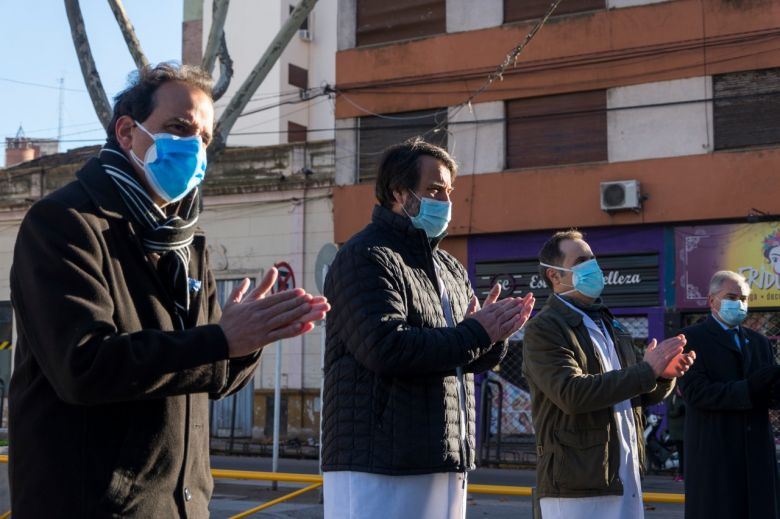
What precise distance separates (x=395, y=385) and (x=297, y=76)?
1570 inches

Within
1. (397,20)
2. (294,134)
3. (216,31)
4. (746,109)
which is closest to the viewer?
(216,31)

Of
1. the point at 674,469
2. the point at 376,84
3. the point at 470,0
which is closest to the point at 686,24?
the point at 470,0

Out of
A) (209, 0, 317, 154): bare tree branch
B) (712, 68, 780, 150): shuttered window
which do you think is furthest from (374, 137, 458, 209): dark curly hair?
(712, 68, 780, 150): shuttered window

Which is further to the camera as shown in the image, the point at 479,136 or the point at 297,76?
the point at 297,76

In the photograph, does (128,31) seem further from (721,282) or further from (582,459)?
(582,459)

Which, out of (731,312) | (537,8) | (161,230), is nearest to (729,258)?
(537,8)

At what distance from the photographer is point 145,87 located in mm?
3348

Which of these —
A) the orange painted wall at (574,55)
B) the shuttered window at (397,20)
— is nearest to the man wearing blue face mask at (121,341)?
the orange painted wall at (574,55)

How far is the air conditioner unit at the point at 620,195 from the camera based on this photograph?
66.8 ft

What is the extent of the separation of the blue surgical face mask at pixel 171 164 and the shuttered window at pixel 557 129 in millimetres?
18586

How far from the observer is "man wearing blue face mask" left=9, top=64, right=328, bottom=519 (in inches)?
110

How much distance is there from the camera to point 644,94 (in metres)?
20.9

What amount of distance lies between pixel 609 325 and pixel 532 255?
15750 millimetres

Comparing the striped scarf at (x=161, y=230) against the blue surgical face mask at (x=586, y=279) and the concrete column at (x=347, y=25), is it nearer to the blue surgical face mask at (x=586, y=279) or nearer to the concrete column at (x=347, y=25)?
the blue surgical face mask at (x=586, y=279)
